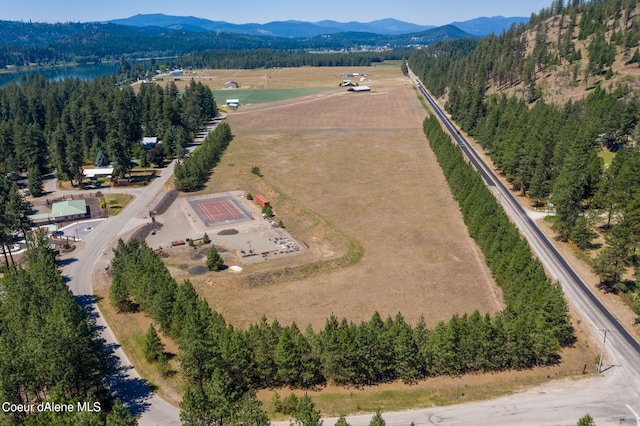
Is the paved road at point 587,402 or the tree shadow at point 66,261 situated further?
the tree shadow at point 66,261

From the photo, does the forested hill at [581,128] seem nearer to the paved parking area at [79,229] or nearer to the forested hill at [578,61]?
the forested hill at [578,61]

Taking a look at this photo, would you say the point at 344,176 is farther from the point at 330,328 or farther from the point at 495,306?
the point at 330,328

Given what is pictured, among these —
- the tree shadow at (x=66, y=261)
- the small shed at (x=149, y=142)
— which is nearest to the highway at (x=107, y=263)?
the tree shadow at (x=66, y=261)

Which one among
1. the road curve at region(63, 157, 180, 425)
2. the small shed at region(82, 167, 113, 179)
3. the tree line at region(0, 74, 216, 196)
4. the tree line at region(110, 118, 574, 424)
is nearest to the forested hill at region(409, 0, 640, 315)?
the tree line at region(110, 118, 574, 424)

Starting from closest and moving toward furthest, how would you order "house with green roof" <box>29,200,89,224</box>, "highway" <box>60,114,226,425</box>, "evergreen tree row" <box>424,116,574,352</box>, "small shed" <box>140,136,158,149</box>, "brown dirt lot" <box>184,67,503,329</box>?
"highway" <box>60,114,226,425</box> → "evergreen tree row" <box>424,116,574,352</box> → "brown dirt lot" <box>184,67,503,329</box> → "house with green roof" <box>29,200,89,224</box> → "small shed" <box>140,136,158,149</box>

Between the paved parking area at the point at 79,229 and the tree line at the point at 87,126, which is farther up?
the tree line at the point at 87,126

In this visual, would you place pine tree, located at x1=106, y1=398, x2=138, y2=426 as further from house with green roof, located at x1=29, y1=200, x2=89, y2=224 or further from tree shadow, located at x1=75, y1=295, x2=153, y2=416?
house with green roof, located at x1=29, y1=200, x2=89, y2=224

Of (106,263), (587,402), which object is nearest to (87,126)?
(106,263)
